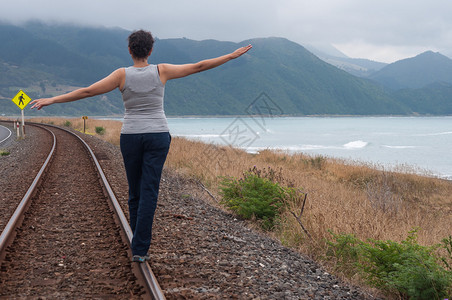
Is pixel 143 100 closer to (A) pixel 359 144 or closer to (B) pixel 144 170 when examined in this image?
(B) pixel 144 170

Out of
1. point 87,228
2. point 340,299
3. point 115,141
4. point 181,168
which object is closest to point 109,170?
point 181,168

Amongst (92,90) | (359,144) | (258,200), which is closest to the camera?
(92,90)

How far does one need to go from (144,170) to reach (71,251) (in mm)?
1535

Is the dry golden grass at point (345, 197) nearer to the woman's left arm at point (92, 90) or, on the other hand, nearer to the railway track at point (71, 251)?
the railway track at point (71, 251)

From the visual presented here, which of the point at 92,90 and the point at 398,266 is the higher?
the point at 92,90

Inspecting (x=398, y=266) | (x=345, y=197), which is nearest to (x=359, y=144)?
(x=345, y=197)

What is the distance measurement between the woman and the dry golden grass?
2.48 meters

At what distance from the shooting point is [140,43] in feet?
12.3

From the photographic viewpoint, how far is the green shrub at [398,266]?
3.52 meters

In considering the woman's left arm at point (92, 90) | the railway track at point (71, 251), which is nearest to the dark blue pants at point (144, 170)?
the railway track at point (71, 251)

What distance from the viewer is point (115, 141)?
80.3 ft

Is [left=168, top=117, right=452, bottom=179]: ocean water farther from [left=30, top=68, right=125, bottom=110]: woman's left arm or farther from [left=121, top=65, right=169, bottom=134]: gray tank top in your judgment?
[left=30, top=68, right=125, bottom=110]: woman's left arm

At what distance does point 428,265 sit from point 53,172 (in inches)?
376

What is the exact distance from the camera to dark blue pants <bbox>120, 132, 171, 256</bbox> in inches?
148
